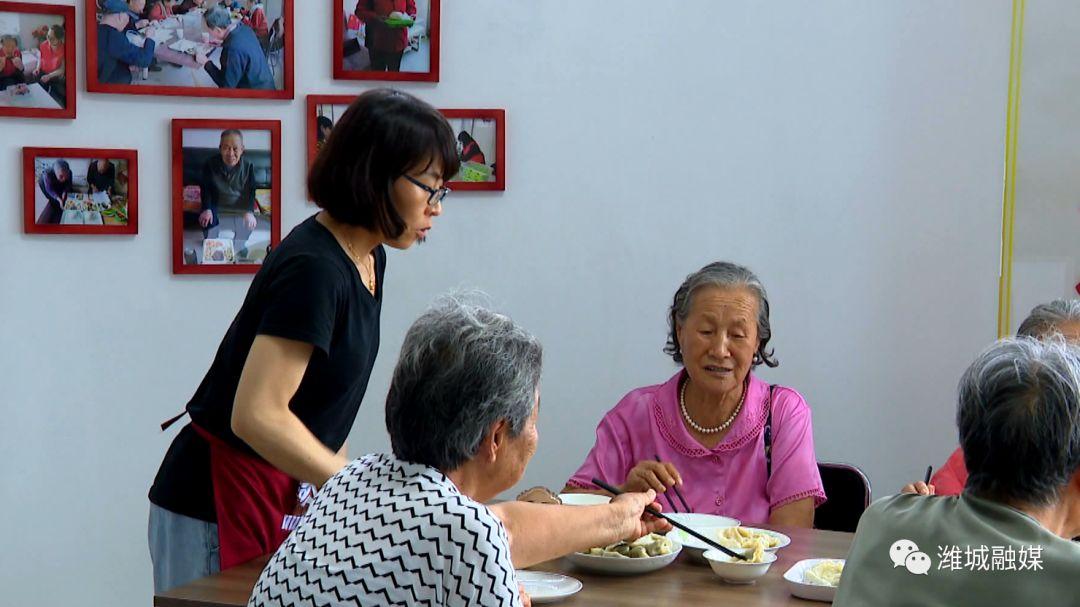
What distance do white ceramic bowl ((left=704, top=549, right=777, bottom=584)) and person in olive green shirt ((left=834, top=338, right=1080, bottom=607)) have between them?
60cm

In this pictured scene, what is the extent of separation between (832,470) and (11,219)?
2.36 m

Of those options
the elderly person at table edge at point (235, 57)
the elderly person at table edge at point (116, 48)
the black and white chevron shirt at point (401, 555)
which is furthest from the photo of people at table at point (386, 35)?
the black and white chevron shirt at point (401, 555)

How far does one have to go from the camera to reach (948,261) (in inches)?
149

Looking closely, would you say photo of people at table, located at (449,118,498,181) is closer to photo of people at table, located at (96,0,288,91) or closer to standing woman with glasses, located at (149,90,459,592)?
photo of people at table, located at (96,0,288,91)

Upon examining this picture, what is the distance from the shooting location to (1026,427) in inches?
62.2

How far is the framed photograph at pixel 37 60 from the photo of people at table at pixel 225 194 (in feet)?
1.22

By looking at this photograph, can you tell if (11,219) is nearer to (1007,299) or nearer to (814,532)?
(814,532)

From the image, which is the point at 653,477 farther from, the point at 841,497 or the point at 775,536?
the point at 841,497

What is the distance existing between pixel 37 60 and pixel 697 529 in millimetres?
2312

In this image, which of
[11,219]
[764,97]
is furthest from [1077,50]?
[11,219]

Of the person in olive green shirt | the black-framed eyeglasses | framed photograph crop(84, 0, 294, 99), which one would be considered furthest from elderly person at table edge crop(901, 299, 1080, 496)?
framed photograph crop(84, 0, 294, 99)

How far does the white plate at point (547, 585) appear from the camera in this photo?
7.06 ft

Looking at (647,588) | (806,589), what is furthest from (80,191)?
(806,589)

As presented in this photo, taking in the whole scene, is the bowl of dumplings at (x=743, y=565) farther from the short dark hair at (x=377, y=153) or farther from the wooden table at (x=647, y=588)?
the short dark hair at (x=377, y=153)
